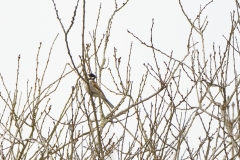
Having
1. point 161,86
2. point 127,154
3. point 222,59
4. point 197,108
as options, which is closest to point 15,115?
point 127,154

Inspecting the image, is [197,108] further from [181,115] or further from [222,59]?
[222,59]

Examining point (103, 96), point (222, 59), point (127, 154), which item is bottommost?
point (127, 154)

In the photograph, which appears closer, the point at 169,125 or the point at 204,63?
the point at 169,125

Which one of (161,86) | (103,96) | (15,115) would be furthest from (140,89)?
(103,96)

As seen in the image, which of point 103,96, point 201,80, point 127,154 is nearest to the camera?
point 127,154

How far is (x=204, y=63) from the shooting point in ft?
17.9

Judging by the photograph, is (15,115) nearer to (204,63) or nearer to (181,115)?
(181,115)

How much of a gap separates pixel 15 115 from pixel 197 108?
192cm

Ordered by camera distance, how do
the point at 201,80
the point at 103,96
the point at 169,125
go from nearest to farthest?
1. the point at 169,125
2. the point at 201,80
3. the point at 103,96

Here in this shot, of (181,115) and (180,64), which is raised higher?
(180,64)

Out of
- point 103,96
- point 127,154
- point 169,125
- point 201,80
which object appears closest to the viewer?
point 169,125

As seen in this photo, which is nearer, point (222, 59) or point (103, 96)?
point (222, 59)

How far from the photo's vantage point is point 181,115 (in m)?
5.20

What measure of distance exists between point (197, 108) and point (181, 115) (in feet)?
0.79
